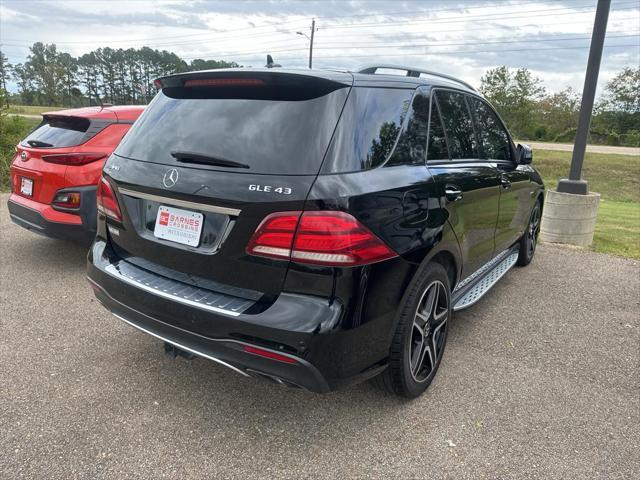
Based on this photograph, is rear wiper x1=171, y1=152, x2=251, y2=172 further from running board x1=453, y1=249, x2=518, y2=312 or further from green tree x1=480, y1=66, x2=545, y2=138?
green tree x1=480, y1=66, x2=545, y2=138

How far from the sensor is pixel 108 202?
2789 mm

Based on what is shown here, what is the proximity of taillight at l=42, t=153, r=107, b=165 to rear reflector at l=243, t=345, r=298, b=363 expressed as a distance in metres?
3.31

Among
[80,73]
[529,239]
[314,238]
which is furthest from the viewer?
[80,73]

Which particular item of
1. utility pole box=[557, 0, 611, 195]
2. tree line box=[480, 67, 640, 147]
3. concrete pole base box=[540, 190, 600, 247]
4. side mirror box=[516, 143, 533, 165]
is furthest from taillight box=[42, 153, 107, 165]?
tree line box=[480, 67, 640, 147]

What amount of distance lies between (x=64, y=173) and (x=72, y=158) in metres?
0.16

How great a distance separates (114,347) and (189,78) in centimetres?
188

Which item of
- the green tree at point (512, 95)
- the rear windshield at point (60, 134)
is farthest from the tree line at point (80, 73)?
the rear windshield at point (60, 134)

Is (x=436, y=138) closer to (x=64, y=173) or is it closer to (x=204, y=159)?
(x=204, y=159)

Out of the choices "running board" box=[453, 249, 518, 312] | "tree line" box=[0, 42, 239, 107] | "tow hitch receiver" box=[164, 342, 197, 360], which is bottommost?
"tow hitch receiver" box=[164, 342, 197, 360]

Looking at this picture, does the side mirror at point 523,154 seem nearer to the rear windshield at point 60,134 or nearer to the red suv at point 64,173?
the red suv at point 64,173

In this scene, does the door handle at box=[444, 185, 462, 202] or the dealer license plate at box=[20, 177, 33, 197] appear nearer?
the door handle at box=[444, 185, 462, 202]

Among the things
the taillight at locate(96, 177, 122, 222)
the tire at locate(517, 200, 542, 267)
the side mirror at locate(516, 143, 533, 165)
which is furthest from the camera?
the tire at locate(517, 200, 542, 267)

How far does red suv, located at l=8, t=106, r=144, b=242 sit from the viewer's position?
4.51 m

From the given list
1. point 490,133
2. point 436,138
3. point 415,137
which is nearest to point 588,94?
point 490,133
